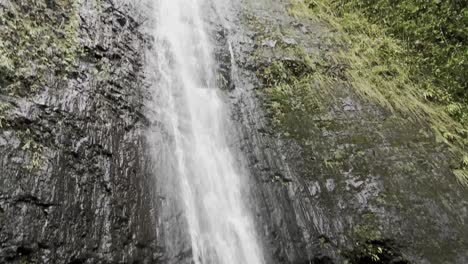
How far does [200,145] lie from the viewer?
5.04m

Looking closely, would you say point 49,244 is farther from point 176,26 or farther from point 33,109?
point 176,26

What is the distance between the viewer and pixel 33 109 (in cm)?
406

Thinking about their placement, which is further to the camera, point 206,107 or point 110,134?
point 206,107

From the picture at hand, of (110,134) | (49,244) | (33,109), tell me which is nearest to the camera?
(49,244)

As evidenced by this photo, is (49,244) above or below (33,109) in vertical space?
below

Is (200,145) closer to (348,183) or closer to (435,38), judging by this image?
(348,183)

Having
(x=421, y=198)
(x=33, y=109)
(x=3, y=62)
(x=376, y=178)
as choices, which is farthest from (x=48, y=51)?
(x=421, y=198)

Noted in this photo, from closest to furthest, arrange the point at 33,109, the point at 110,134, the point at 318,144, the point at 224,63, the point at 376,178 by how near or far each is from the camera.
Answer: the point at 33,109
the point at 110,134
the point at 376,178
the point at 318,144
the point at 224,63

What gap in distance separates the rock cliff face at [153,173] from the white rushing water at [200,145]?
0.21m

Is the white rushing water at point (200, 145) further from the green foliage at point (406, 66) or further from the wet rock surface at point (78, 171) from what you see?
the green foliage at point (406, 66)

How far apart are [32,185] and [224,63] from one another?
3.49m

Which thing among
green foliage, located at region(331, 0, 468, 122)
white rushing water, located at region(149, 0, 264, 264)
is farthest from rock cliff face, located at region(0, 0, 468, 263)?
green foliage, located at region(331, 0, 468, 122)

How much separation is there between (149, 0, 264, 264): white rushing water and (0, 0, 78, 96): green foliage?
4.32ft

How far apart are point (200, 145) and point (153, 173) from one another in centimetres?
86
